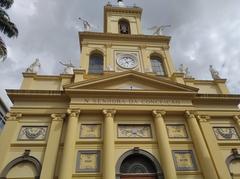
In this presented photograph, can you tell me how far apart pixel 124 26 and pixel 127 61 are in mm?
6440

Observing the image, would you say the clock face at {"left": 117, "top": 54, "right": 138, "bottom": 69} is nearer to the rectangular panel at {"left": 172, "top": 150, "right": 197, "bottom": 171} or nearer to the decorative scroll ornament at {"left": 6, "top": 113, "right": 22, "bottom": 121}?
the rectangular panel at {"left": 172, "top": 150, "right": 197, "bottom": 171}

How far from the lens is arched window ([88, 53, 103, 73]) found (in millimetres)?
18047

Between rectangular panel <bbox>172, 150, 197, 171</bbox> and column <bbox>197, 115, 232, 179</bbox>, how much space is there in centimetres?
126

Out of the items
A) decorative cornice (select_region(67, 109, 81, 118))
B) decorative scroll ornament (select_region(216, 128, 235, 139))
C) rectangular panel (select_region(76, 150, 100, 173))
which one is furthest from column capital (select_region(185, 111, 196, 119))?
decorative cornice (select_region(67, 109, 81, 118))

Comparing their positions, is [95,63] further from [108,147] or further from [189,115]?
[189,115]

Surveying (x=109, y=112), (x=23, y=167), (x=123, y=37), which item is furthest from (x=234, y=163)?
(x=123, y=37)

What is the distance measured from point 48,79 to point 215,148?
12.9 metres

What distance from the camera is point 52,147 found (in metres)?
12.4

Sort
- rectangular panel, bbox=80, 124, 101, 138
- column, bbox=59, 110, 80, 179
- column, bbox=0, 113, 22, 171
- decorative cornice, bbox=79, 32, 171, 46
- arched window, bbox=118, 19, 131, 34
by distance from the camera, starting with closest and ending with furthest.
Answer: column, bbox=59, 110, 80, 179, column, bbox=0, 113, 22, 171, rectangular panel, bbox=80, 124, 101, 138, decorative cornice, bbox=79, 32, 171, 46, arched window, bbox=118, 19, 131, 34

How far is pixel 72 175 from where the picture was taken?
11469 mm

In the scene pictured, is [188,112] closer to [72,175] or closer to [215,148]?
[215,148]

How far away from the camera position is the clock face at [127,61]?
18094 mm

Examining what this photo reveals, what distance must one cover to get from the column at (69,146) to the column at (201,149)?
7.50 metres

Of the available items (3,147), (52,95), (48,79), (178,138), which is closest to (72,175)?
(3,147)
